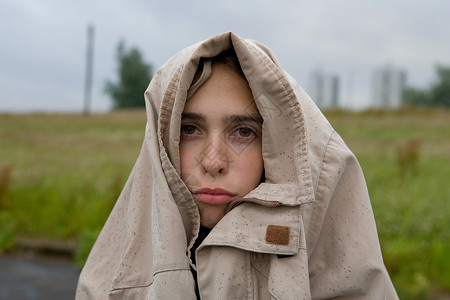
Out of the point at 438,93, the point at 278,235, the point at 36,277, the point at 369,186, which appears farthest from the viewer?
the point at 438,93

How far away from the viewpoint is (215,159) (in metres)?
1.62

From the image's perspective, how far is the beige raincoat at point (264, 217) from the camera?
1608 millimetres

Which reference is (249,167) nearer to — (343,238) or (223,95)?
(223,95)

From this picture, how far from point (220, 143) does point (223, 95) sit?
0.17 metres

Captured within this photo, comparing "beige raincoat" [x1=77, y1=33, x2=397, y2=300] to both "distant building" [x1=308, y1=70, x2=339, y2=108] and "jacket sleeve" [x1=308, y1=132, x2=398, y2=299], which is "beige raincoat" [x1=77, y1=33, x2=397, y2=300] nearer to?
"jacket sleeve" [x1=308, y1=132, x2=398, y2=299]

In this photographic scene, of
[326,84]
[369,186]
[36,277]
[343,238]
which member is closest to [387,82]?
[326,84]

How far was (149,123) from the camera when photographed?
1.79 metres

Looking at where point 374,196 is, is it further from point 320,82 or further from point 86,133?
point 320,82

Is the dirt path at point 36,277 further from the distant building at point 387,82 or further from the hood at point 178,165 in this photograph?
the distant building at point 387,82

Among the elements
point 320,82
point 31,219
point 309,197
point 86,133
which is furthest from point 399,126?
point 320,82

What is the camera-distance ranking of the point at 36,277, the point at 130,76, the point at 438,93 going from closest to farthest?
1. the point at 36,277
2. the point at 130,76
3. the point at 438,93

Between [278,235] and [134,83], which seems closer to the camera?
[278,235]

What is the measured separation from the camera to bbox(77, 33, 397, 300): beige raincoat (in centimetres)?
161

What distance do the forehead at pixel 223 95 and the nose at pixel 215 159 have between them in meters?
0.11
